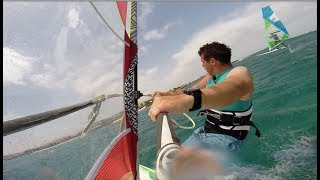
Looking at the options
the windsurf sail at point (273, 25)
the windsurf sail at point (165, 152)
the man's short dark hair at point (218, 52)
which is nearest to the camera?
the windsurf sail at point (165, 152)

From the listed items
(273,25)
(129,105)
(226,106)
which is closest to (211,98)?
(226,106)

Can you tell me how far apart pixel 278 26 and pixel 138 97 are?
95.1 ft

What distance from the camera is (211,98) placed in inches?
85.5

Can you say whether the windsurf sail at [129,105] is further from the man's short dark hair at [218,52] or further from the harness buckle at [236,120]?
the harness buckle at [236,120]

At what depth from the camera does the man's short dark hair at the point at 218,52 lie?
13.2 ft

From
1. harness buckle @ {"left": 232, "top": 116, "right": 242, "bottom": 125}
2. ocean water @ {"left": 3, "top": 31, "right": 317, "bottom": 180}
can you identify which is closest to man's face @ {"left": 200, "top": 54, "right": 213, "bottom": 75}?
harness buckle @ {"left": 232, "top": 116, "right": 242, "bottom": 125}

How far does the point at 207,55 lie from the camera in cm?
410

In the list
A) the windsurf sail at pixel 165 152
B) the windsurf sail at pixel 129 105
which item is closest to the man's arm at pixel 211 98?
the windsurf sail at pixel 165 152

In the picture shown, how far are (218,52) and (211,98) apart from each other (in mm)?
1970

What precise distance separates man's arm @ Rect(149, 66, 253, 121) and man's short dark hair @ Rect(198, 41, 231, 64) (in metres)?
0.97

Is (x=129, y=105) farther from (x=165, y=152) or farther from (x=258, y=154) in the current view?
(x=258, y=154)

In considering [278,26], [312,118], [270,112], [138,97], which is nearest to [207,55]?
[138,97]

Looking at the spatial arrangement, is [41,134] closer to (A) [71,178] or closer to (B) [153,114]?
(A) [71,178]

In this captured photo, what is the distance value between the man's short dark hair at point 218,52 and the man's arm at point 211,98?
967mm
